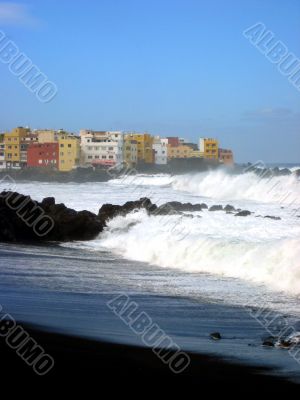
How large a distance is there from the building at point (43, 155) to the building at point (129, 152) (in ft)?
30.2

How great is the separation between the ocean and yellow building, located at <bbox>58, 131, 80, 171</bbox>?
230 feet

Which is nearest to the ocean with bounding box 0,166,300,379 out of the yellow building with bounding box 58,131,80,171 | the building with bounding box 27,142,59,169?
the yellow building with bounding box 58,131,80,171

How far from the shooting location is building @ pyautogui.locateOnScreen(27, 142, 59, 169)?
9594 centimetres

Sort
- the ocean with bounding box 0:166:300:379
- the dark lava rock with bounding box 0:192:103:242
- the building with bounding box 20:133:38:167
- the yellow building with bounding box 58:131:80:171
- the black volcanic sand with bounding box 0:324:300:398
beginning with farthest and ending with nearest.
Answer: the building with bounding box 20:133:38:167 < the yellow building with bounding box 58:131:80:171 < the dark lava rock with bounding box 0:192:103:242 < the ocean with bounding box 0:166:300:379 < the black volcanic sand with bounding box 0:324:300:398

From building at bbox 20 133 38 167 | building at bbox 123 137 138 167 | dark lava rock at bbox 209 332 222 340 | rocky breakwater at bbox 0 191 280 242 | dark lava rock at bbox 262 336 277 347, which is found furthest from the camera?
building at bbox 20 133 38 167

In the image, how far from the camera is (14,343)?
704 centimetres

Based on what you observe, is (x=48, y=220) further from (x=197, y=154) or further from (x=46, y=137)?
(x=197, y=154)

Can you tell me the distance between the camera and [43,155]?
9794 centimetres

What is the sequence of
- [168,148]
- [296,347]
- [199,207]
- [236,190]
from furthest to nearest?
[168,148], [236,190], [199,207], [296,347]

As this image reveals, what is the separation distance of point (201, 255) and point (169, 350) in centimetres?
906

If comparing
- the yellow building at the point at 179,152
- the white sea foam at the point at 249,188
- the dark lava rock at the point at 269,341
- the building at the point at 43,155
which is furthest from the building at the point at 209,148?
the dark lava rock at the point at 269,341

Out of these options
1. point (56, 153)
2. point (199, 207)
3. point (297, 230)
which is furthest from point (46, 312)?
point (56, 153)

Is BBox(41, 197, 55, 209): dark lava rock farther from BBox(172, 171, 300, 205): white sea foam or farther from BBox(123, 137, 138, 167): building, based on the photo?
BBox(123, 137, 138, 167): building

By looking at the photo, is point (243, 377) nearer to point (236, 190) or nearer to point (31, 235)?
point (31, 235)
